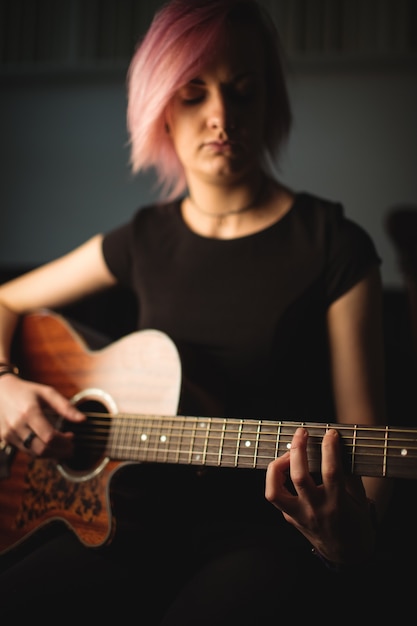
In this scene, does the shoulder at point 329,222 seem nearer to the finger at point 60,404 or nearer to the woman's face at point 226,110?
the woman's face at point 226,110

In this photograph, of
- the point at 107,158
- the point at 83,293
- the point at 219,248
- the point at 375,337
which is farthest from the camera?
the point at 107,158

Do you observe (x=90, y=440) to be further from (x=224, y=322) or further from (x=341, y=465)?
(x=341, y=465)

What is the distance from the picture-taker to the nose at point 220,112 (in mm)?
985

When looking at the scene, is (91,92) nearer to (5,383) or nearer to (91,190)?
(91,190)

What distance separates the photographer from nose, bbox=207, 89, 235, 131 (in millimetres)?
985

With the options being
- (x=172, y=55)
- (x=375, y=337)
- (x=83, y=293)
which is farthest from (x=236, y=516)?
(x=172, y=55)

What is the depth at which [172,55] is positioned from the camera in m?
1.01

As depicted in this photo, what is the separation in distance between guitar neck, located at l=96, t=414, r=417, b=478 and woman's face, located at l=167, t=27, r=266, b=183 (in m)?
0.46

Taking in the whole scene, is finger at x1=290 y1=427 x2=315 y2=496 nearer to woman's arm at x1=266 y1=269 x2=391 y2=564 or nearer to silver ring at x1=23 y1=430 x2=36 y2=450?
woman's arm at x1=266 y1=269 x2=391 y2=564

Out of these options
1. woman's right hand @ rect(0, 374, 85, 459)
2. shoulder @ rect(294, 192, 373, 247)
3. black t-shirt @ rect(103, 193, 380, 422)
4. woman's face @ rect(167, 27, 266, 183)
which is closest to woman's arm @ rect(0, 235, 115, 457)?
woman's right hand @ rect(0, 374, 85, 459)

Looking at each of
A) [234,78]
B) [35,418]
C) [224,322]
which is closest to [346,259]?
[224,322]

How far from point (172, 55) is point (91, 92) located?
1.02 meters

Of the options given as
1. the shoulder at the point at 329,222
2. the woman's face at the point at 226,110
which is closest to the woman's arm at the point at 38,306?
the woman's face at the point at 226,110

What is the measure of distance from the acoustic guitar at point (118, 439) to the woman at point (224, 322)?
37 millimetres
